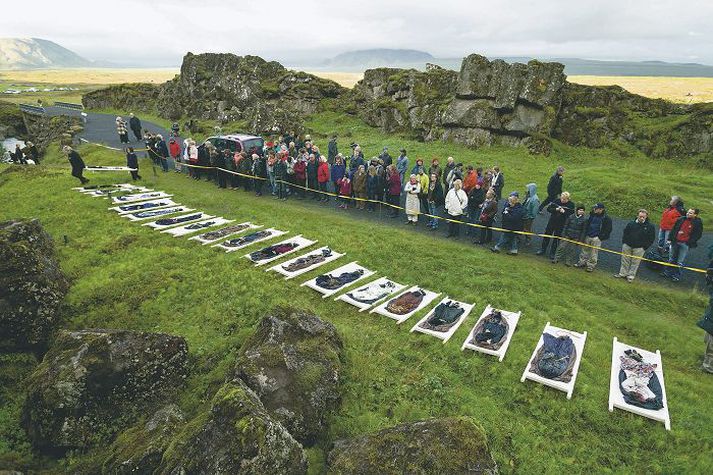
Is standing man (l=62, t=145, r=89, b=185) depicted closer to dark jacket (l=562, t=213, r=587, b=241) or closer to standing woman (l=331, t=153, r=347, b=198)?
standing woman (l=331, t=153, r=347, b=198)

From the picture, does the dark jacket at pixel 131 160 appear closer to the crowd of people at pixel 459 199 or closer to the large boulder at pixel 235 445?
the crowd of people at pixel 459 199

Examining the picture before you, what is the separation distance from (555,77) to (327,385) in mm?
29685

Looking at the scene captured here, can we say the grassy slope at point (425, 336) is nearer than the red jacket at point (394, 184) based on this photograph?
Yes

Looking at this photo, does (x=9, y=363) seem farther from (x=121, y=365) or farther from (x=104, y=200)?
(x=104, y=200)

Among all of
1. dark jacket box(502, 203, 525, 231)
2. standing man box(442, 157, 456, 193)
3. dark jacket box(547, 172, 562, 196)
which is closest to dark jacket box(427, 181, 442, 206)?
standing man box(442, 157, 456, 193)

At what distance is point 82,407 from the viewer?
7.81 m

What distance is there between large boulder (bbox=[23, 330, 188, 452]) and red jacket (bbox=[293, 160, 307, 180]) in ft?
45.2

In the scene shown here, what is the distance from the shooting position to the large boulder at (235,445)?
5500 millimetres

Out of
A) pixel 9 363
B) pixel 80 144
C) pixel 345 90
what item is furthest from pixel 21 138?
pixel 9 363

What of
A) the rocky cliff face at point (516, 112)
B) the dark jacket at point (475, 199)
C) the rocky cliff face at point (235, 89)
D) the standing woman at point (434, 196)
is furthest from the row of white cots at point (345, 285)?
the rocky cliff face at point (235, 89)

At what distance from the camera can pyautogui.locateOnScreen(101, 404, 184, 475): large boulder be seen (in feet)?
20.8

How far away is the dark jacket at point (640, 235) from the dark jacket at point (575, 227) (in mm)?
1353

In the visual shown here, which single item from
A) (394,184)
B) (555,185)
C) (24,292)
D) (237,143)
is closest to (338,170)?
(394,184)

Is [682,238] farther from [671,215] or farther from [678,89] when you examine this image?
[678,89]
